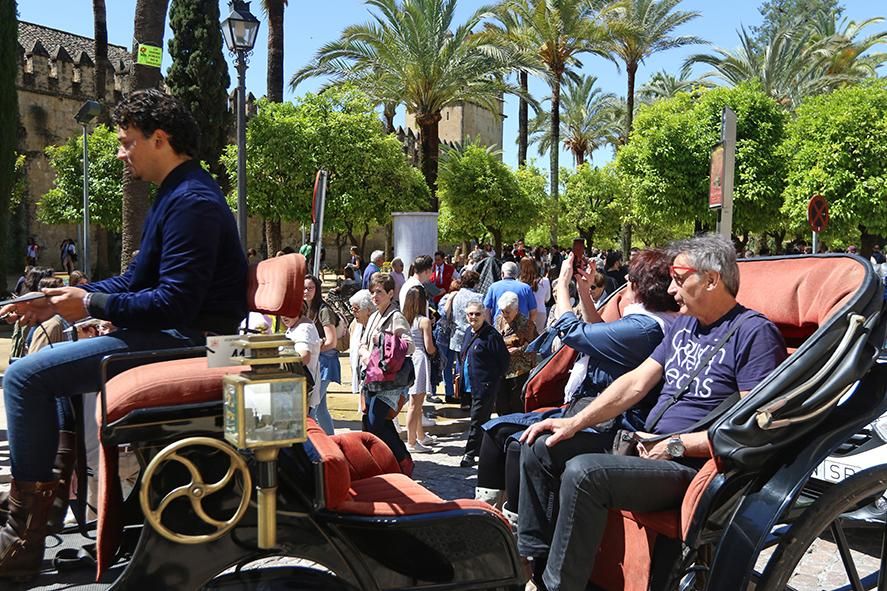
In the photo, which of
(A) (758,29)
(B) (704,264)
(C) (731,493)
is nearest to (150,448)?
(C) (731,493)

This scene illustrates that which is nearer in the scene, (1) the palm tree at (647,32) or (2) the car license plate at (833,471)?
(2) the car license plate at (833,471)

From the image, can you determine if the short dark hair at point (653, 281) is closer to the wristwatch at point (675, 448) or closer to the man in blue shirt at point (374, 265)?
the wristwatch at point (675, 448)

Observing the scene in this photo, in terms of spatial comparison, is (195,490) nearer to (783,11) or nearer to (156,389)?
(156,389)

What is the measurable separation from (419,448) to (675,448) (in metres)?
4.80

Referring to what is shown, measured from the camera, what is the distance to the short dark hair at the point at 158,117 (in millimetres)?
2734

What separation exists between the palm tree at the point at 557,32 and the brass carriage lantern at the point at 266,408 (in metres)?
24.4

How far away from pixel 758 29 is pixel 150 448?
181ft

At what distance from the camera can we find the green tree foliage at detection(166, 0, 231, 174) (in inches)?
1115

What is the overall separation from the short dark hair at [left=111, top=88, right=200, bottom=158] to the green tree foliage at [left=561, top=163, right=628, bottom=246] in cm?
4070

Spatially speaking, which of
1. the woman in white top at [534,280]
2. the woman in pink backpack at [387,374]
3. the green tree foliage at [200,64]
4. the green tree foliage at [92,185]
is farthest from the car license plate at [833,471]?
the green tree foliage at [92,185]

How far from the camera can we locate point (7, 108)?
67.7 ft

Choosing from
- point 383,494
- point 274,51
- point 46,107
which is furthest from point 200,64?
point 383,494

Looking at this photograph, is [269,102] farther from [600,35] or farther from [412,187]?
[600,35]

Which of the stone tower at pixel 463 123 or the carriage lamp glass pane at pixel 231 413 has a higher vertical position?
the stone tower at pixel 463 123
